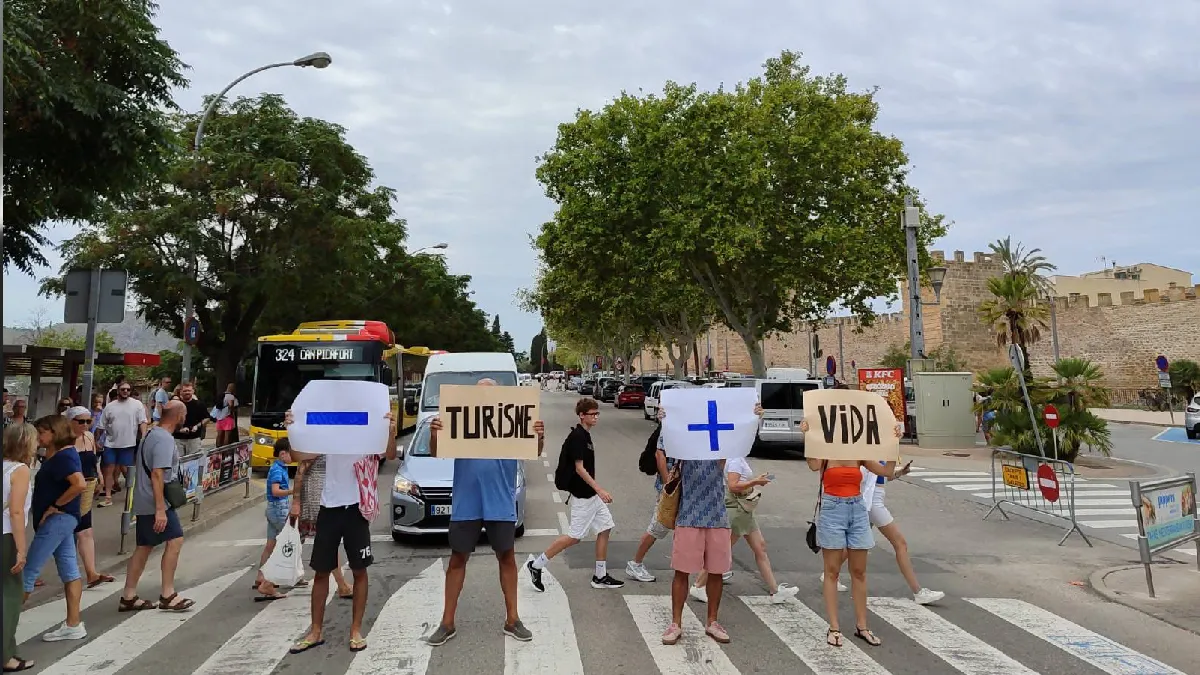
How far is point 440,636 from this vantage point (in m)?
5.66

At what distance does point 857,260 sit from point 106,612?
24.3 metres

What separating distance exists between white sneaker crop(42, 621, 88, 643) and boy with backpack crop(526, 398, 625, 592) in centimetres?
361

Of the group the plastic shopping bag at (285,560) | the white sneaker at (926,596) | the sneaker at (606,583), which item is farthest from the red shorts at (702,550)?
the plastic shopping bag at (285,560)

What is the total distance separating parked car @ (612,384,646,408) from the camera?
4528 centimetres

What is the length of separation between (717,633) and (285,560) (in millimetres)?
3825

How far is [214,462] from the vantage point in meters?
12.3

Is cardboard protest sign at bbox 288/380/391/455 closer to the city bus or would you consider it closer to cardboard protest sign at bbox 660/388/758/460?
cardboard protest sign at bbox 660/388/758/460

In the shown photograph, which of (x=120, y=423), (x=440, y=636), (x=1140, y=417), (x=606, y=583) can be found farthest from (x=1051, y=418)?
(x=1140, y=417)

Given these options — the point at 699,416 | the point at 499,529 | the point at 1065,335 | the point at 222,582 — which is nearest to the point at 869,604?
the point at 699,416

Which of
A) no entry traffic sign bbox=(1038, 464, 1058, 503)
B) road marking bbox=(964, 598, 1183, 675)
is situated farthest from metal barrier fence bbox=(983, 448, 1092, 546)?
road marking bbox=(964, 598, 1183, 675)

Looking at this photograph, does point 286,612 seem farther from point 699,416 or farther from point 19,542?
point 699,416

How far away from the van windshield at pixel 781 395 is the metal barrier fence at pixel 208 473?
1221cm

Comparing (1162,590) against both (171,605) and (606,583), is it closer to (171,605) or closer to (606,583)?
(606,583)

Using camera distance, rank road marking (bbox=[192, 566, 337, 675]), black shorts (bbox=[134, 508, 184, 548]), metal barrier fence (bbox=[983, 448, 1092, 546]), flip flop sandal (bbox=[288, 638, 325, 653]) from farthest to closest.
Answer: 1. metal barrier fence (bbox=[983, 448, 1092, 546])
2. black shorts (bbox=[134, 508, 184, 548])
3. flip flop sandal (bbox=[288, 638, 325, 653])
4. road marking (bbox=[192, 566, 337, 675])
